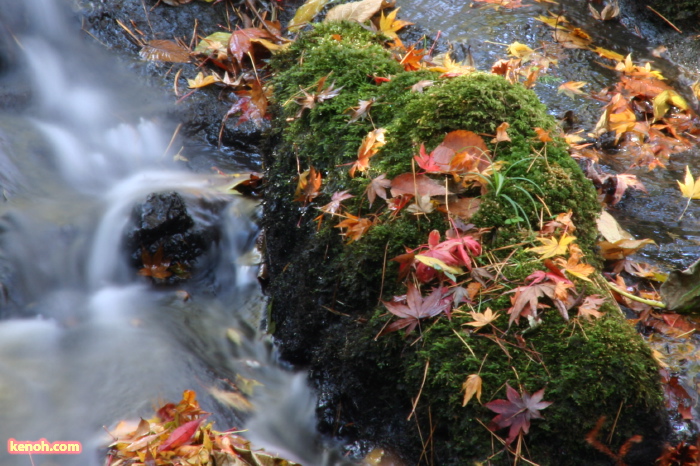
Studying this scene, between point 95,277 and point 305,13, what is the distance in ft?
9.45

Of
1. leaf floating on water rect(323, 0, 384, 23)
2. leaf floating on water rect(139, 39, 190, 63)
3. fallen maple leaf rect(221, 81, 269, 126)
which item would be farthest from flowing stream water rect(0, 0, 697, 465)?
leaf floating on water rect(323, 0, 384, 23)

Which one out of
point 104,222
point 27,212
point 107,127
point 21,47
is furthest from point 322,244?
point 21,47

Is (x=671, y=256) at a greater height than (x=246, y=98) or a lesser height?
lesser

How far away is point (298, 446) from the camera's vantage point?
2.46 metres

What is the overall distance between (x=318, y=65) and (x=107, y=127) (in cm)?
233

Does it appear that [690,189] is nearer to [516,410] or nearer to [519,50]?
[519,50]

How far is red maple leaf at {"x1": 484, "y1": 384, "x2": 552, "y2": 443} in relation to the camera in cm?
163

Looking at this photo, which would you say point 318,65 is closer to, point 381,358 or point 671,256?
point 381,358

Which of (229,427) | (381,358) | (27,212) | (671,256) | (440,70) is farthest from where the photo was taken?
(27,212)

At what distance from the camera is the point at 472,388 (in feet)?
5.52

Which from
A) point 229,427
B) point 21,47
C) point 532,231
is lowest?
point 229,427

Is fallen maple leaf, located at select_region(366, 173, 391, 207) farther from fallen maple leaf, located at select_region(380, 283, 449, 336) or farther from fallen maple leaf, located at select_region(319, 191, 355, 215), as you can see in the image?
fallen maple leaf, located at select_region(380, 283, 449, 336)

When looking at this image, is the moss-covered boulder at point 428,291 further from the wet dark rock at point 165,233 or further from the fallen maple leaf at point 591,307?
the wet dark rock at point 165,233

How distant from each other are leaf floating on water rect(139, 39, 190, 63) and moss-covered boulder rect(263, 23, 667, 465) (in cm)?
217
